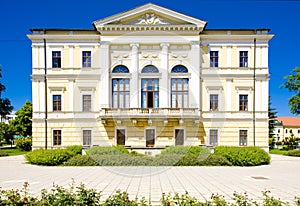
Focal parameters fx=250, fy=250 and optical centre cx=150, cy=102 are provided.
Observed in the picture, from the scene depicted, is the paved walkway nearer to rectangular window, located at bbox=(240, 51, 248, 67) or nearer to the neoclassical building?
the neoclassical building

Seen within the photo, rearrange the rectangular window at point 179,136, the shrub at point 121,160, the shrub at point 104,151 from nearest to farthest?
the shrub at point 121,160 < the shrub at point 104,151 < the rectangular window at point 179,136

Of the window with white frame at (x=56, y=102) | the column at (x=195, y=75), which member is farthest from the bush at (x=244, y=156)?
the window with white frame at (x=56, y=102)

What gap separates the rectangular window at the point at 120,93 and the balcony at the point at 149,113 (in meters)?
1.06

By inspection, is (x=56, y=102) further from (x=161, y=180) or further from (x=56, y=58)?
(x=161, y=180)

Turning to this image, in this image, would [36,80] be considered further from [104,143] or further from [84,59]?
[104,143]

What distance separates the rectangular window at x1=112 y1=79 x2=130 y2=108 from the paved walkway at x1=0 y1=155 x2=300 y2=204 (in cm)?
1132

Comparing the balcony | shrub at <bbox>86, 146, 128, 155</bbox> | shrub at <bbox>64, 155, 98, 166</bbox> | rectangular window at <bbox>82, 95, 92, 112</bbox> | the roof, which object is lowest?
the roof

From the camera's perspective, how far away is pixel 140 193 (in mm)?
9992

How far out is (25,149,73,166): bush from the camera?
696 inches

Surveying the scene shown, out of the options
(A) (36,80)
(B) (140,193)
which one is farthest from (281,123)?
(B) (140,193)

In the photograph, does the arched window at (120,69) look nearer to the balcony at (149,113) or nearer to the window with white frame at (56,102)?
the balcony at (149,113)

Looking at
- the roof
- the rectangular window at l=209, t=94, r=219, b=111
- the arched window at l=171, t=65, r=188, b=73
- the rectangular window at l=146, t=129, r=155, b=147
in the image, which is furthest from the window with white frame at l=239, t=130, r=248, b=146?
the roof

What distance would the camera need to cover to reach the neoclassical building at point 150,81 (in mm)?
26547

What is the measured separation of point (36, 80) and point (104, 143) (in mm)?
10243
